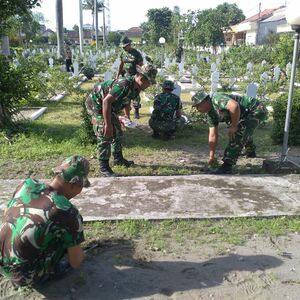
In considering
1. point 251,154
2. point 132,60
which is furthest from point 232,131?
point 132,60

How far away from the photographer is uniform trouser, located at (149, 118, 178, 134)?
684 cm

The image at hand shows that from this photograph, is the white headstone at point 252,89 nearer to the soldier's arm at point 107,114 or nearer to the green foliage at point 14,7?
the green foliage at point 14,7

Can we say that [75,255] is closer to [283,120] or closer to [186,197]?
[186,197]

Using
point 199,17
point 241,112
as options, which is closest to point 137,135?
point 241,112

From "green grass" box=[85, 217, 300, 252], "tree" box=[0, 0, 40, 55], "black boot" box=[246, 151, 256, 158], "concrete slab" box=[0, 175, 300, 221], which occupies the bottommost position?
"green grass" box=[85, 217, 300, 252]

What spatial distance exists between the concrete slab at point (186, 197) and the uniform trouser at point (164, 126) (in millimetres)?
2085

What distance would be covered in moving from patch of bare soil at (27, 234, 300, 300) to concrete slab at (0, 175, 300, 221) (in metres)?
0.53

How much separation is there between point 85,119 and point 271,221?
142 inches

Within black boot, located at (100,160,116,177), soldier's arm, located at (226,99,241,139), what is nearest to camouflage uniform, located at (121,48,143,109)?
black boot, located at (100,160,116,177)

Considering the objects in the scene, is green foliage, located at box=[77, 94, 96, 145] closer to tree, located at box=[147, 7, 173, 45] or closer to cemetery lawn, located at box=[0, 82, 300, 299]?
cemetery lawn, located at box=[0, 82, 300, 299]

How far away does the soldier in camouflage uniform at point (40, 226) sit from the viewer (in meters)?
2.40

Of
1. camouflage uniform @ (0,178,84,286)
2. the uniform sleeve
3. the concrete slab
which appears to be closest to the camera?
camouflage uniform @ (0,178,84,286)

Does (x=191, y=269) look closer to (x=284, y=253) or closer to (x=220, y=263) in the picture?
(x=220, y=263)

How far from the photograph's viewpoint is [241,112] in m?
5.04
